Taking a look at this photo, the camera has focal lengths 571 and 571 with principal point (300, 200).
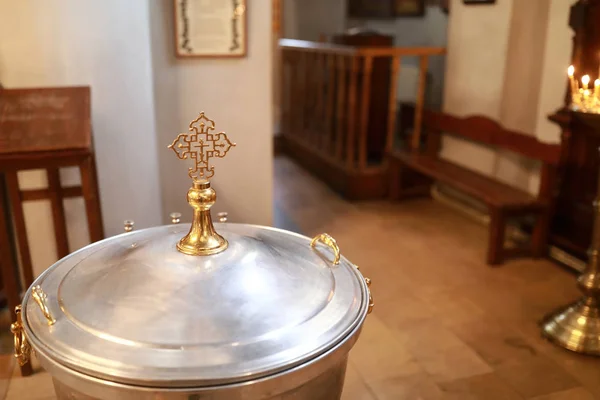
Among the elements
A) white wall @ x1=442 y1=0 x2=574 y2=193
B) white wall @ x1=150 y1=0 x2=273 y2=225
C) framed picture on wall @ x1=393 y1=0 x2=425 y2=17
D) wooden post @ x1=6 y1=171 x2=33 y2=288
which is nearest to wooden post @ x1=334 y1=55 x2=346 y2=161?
white wall @ x1=442 y1=0 x2=574 y2=193

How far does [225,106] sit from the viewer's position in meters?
3.32

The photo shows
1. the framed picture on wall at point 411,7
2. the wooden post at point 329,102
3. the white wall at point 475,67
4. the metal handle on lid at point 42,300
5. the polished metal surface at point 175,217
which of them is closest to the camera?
the metal handle on lid at point 42,300

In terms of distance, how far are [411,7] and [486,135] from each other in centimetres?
266

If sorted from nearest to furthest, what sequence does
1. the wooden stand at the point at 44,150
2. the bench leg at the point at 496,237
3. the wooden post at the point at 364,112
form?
the wooden stand at the point at 44,150
the bench leg at the point at 496,237
the wooden post at the point at 364,112

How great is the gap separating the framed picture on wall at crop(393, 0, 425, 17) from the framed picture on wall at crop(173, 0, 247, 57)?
11.3 ft

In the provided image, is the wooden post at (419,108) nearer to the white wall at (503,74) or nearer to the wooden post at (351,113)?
the white wall at (503,74)

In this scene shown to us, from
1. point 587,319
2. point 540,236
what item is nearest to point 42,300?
point 587,319

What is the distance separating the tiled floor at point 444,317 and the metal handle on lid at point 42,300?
4.07 feet

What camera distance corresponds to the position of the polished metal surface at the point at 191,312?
1.07 m

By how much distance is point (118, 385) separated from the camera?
105cm

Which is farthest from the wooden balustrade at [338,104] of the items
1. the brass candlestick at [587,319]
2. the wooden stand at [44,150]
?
the wooden stand at [44,150]

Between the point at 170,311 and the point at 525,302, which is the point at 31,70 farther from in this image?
the point at 525,302

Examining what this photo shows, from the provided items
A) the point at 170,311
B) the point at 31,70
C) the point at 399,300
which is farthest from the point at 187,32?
the point at 170,311

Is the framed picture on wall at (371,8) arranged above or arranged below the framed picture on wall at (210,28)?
above
